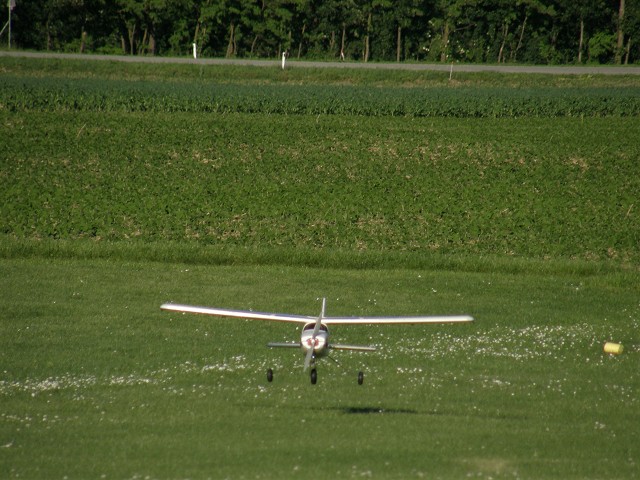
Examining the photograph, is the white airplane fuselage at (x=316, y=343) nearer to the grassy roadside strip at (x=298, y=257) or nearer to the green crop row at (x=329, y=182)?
the grassy roadside strip at (x=298, y=257)

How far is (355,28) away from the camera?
84312 mm

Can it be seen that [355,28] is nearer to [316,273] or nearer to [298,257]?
[298,257]

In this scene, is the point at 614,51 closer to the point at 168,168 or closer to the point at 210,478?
the point at 168,168

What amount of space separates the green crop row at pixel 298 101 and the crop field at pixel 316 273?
7.8 inches

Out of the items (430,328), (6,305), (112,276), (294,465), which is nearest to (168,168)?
(112,276)

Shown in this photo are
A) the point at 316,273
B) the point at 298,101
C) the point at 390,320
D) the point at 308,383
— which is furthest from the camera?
the point at 298,101

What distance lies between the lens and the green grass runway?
480 inches

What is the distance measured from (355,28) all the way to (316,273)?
6058 centimetres

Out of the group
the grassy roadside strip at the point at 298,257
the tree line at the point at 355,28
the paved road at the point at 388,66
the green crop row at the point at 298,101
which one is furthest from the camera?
the tree line at the point at 355,28

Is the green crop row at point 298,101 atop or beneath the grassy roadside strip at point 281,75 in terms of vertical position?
beneath

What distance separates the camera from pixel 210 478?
1123 cm

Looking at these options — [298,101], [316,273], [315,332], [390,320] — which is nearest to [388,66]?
[298,101]

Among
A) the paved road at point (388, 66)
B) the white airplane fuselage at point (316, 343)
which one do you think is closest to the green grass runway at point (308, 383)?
the white airplane fuselage at point (316, 343)

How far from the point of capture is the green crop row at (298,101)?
48094 mm
